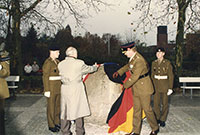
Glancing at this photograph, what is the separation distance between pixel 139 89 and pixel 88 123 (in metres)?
Answer: 1.79

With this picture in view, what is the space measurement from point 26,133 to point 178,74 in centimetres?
994

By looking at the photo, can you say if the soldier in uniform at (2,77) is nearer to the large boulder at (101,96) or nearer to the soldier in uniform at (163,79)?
the large boulder at (101,96)

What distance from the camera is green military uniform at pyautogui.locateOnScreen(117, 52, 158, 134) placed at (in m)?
4.82

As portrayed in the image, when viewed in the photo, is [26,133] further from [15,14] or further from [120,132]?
[15,14]

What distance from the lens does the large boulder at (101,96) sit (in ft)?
18.1

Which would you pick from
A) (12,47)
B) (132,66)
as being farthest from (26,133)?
(12,47)

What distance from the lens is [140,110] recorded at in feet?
16.6

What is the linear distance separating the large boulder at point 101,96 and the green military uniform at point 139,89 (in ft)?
2.04

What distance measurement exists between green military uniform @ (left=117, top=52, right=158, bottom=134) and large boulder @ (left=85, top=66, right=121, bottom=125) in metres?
0.62

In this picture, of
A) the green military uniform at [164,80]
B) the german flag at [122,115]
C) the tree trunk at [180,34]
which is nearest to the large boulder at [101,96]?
the german flag at [122,115]

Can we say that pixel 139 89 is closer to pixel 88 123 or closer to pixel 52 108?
pixel 88 123

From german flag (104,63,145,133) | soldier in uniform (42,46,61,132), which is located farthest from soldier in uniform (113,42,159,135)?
soldier in uniform (42,46,61,132)

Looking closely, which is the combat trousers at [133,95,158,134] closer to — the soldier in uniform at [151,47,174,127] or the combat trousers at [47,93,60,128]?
the soldier in uniform at [151,47,174,127]

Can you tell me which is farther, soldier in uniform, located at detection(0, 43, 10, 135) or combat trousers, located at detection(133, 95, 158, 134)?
combat trousers, located at detection(133, 95, 158, 134)
